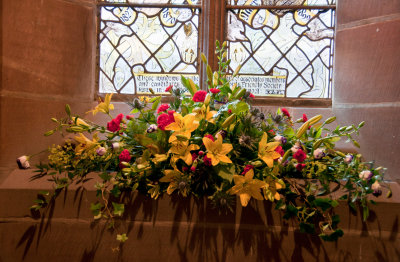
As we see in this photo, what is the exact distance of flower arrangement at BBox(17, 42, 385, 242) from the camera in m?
0.77

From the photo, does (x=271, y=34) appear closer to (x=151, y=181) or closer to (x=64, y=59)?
(x=64, y=59)

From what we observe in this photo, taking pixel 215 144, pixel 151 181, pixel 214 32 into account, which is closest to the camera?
pixel 215 144

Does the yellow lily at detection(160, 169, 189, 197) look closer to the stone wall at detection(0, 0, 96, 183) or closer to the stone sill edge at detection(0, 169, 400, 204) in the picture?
the stone sill edge at detection(0, 169, 400, 204)

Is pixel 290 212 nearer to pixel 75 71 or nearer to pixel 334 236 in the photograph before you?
pixel 334 236

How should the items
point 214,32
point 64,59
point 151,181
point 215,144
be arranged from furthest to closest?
point 214,32, point 64,59, point 151,181, point 215,144

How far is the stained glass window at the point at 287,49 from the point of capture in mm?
1688

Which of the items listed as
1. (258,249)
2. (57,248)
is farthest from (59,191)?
(258,249)

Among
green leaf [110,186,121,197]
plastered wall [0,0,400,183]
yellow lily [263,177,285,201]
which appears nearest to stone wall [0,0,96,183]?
plastered wall [0,0,400,183]

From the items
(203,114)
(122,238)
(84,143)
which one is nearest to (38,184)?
(84,143)

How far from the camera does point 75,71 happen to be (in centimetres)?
150

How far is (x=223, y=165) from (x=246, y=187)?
3.3 inches

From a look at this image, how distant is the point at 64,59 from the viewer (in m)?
1.45

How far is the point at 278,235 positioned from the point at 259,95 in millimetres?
982

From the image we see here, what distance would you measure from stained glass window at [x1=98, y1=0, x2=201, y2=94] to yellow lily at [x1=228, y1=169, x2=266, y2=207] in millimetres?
1022
